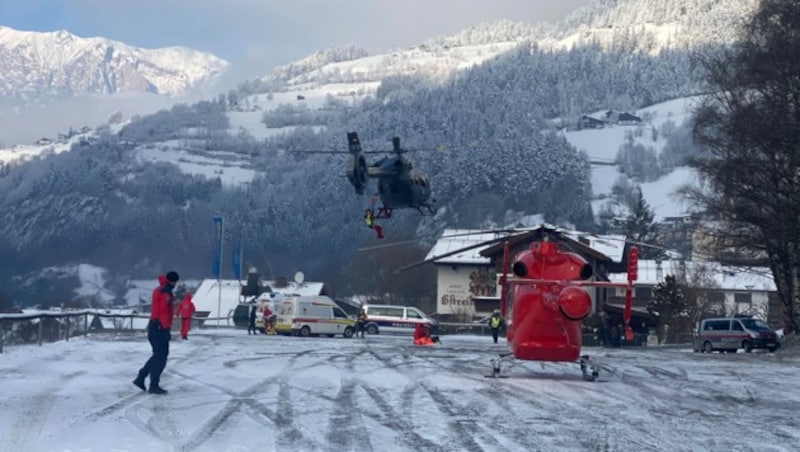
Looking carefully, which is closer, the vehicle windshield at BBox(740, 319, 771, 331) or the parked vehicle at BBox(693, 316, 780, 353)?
the parked vehicle at BBox(693, 316, 780, 353)

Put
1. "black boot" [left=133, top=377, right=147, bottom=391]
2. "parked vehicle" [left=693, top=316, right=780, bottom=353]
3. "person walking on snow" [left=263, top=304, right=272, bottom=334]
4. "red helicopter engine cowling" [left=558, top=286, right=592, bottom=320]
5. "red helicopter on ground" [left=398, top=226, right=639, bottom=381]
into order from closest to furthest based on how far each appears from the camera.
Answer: "black boot" [left=133, top=377, right=147, bottom=391] < "red helicopter engine cowling" [left=558, top=286, right=592, bottom=320] < "red helicopter on ground" [left=398, top=226, right=639, bottom=381] < "parked vehicle" [left=693, top=316, right=780, bottom=353] < "person walking on snow" [left=263, top=304, right=272, bottom=334]

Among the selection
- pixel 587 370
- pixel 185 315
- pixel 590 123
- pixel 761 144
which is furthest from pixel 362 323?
pixel 590 123

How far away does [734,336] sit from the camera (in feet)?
139

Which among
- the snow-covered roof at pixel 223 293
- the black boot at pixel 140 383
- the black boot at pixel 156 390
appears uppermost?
the snow-covered roof at pixel 223 293

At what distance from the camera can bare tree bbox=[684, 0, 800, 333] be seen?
35.4 metres

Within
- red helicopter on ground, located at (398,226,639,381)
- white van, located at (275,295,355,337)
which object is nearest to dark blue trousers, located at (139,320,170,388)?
red helicopter on ground, located at (398,226,639,381)

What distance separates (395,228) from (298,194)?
114ft

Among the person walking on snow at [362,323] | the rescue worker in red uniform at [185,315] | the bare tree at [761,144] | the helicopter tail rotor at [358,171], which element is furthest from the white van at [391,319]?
the helicopter tail rotor at [358,171]

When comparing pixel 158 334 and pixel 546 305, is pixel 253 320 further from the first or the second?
pixel 158 334

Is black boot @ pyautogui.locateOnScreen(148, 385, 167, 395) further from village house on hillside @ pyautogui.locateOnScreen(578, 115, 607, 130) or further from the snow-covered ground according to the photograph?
village house on hillside @ pyautogui.locateOnScreen(578, 115, 607, 130)

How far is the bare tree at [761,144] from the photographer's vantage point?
35406 millimetres

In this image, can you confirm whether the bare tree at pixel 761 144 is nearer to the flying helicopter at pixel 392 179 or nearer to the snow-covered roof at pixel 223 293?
the flying helicopter at pixel 392 179

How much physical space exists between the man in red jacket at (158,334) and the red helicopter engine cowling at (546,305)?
675 centimetres

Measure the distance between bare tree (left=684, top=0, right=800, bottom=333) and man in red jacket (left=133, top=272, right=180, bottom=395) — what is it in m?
24.4
